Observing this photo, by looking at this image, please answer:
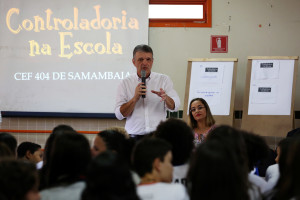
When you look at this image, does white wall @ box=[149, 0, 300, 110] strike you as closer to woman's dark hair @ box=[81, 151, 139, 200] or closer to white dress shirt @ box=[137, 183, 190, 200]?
white dress shirt @ box=[137, 183, 190, 200]

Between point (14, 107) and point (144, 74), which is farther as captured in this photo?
point (14, 107)

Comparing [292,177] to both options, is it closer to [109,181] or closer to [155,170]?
[155,170]

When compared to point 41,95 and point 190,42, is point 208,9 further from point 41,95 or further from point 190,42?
point 41,95

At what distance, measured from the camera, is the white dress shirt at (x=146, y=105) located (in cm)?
371

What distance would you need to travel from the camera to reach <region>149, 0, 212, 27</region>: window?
560cm

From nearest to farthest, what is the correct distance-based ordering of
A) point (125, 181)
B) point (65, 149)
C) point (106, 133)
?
point (125, 181) < point (65, 149) < point (106, 133)

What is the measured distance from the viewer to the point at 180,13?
18.6 feet

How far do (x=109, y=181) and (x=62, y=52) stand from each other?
4.23 m

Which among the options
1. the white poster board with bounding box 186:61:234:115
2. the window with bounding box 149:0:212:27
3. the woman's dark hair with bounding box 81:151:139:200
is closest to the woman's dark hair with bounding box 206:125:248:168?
the woman's dark hair with bounding box 81:151:139:200

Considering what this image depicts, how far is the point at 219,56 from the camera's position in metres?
5.59

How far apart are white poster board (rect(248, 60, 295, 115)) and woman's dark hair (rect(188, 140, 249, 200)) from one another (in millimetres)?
3711

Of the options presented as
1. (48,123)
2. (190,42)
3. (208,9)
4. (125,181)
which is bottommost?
(48,123)

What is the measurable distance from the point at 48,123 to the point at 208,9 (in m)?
2.54

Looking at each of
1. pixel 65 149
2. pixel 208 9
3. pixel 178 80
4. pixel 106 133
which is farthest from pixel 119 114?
pixel 208 9
